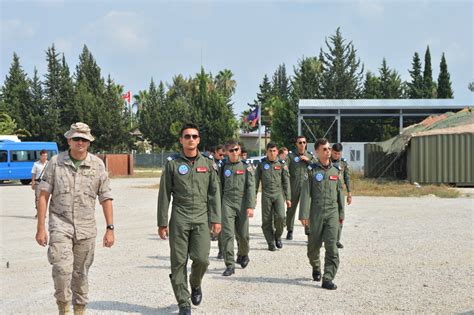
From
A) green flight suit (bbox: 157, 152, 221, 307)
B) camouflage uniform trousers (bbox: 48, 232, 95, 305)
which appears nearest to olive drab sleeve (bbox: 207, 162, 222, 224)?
green flight suit (bbox: 157, 152, 221, 307)

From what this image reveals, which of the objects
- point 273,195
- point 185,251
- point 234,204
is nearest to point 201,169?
point 185,251

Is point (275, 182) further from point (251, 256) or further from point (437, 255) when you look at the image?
point (437, 255)

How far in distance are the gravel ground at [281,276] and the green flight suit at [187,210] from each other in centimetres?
60

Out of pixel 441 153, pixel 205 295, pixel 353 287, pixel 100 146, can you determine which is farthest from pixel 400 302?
pixel 100 146

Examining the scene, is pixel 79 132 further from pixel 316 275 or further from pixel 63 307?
pixel 316 275

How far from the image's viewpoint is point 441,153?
27625mm

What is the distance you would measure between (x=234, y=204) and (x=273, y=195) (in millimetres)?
1681

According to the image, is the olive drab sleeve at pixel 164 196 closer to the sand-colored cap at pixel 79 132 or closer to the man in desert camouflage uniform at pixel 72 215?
the man in desert camouflage uniform at pixel 72 215

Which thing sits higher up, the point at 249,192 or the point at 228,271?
the point at 249,192

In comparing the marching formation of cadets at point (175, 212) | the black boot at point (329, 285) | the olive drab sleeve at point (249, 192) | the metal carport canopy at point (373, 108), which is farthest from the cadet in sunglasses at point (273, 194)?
the metal carport canopy at point (373, 108)

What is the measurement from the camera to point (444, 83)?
65.1m

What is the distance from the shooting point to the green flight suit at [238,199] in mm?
8763

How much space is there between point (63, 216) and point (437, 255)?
627 centimetres

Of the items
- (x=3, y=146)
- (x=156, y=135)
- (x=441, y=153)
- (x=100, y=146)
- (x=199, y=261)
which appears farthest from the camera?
(x=156, y=135)
